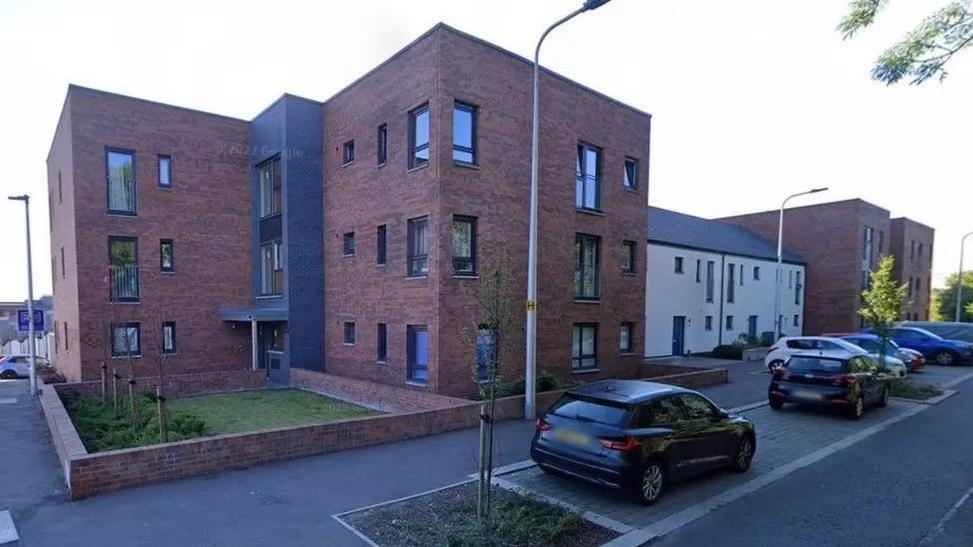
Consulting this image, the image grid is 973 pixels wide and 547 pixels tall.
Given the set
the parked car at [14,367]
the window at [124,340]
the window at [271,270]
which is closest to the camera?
the window at [124,340]

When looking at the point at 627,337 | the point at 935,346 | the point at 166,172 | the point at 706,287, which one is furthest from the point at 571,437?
the point at 935,346

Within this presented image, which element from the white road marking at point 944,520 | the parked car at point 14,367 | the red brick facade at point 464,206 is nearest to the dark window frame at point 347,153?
the red brick facade at point 464,206

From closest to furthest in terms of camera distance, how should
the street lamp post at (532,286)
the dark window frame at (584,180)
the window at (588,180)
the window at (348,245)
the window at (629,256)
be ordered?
1. the street lamp post at (532,286)
2. the dark window frame at (584,180)
3. the window at (588,180)
4. the window at (348,245)
5. the window at (629,256)

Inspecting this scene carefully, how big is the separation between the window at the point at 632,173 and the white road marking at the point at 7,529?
56.7 ft

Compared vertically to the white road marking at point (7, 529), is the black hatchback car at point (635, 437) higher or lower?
higher

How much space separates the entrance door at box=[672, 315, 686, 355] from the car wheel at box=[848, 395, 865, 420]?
42.9 ft

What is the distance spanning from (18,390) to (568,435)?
805 inches

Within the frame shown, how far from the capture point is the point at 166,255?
17938 millimetres

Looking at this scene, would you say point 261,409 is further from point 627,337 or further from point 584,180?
point 627,337

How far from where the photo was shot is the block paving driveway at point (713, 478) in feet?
19.9

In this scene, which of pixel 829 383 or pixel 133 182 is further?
pixel 133 182

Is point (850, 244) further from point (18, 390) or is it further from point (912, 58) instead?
point (18, 390)

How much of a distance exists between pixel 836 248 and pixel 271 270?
118 ft

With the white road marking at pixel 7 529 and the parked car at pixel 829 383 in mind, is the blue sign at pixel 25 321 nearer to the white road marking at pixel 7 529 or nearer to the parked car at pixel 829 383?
the white road marking at pixel 7 529
